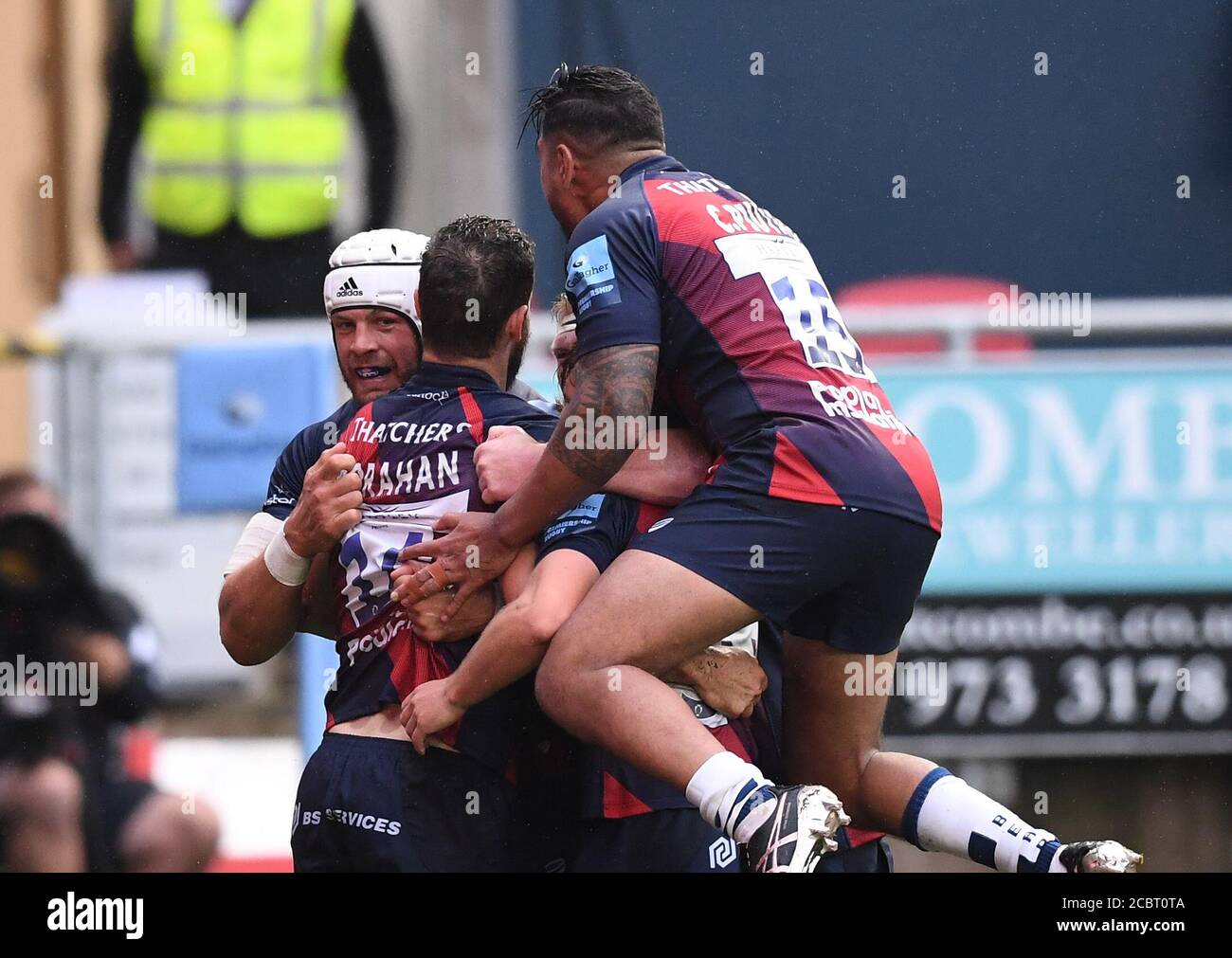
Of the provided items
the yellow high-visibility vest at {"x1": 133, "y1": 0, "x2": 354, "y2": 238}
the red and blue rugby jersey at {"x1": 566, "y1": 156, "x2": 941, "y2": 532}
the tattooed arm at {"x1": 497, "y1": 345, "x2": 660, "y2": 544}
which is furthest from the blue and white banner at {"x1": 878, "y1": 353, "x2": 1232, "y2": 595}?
the yellow high-visibility vest at {"x1": 133, "y1": 0, "x2": 354, "y2": 238}

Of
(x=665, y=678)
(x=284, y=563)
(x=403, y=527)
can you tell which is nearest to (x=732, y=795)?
(x=665, y=678)

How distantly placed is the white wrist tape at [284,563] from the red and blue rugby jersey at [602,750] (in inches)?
18.9

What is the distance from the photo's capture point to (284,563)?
3.64 metres

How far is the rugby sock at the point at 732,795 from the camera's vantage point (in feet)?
11.0

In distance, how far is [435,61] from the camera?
29.8ft

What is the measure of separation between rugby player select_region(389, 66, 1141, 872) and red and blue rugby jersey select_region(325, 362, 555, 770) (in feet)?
0.28

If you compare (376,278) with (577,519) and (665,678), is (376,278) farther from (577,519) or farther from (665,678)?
(665,678)

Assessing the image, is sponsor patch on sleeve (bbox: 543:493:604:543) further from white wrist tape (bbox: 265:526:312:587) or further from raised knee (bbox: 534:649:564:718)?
white wrist tape (bbox: 265:526:312:587)

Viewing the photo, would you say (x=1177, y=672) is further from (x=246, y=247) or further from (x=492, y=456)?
(x=246, y=247)

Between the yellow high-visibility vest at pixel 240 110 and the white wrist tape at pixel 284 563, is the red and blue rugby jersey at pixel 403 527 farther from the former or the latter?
the yellow high-visibility vest at pixel 240 110

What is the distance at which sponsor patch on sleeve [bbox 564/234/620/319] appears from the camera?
3.64 meters

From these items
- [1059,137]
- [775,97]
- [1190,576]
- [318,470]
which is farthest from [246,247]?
[318,470]

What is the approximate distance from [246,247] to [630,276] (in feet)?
18.2

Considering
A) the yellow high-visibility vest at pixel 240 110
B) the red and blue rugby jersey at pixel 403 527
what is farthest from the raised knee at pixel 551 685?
the yellow high-visibility vest at pixel 240 110
